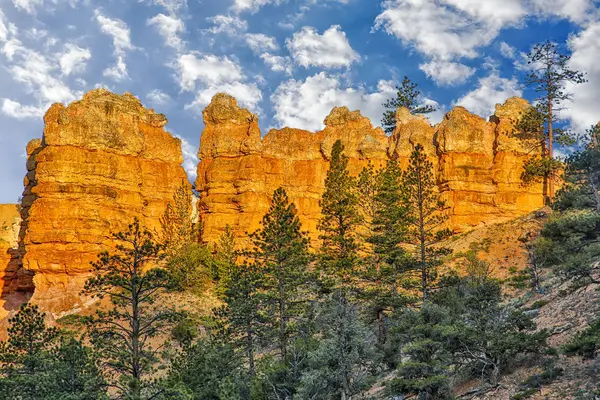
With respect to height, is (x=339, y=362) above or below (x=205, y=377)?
above

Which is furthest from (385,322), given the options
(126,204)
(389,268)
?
(126,204)

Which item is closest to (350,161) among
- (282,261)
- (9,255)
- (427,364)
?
(282,261)

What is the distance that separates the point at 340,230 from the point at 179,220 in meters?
27.8

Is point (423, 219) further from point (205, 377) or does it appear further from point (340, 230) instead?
point (205, 377)

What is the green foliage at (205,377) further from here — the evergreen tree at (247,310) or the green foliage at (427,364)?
the green foliage at (427,364)

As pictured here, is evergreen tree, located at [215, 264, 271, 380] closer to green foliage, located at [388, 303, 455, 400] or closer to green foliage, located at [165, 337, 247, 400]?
green foliage, located at [165, 337, 247, 400]

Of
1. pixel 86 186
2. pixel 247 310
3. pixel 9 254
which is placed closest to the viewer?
pixel 247 310

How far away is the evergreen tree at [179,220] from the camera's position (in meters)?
58.6

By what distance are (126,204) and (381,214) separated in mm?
33941

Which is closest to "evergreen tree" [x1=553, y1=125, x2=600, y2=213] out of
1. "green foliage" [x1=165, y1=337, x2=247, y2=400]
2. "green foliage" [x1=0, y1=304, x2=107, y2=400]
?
"green foliage" [x1=165, y1=337, x2=247, y2=400]

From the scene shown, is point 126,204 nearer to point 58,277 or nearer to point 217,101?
point 58,277

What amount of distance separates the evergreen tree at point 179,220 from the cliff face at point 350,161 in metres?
2.16

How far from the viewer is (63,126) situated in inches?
2200

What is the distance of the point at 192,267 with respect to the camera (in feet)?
→ 171
